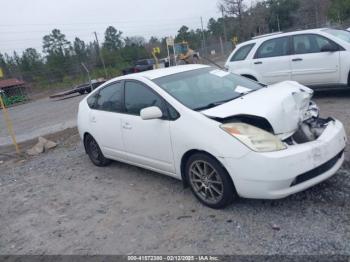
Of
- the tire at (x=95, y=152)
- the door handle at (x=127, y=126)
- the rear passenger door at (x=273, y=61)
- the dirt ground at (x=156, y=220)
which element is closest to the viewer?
the dirt ground at (x=156, y=220)

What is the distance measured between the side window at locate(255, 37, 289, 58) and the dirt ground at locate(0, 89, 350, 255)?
4331mm

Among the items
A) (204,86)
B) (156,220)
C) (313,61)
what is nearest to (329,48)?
(313,61)

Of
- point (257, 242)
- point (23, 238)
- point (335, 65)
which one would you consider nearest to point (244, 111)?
point (257, 242)

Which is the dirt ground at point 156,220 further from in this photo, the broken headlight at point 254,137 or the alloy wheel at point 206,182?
the broken headlight at point 254,137

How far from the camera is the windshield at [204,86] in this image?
4570 mm

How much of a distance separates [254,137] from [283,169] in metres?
0.43

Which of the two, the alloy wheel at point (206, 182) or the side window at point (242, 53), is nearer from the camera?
the alloy wheel at point (206, 182)

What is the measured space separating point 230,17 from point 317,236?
49492 millimetres

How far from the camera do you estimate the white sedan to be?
3.66 meters

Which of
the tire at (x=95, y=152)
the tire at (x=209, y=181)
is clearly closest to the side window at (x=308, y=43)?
the tire at (x=95, y=152)

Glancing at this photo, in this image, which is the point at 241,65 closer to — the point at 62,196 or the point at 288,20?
the point at 62,196

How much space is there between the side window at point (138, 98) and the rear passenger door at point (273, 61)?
472 centimetres

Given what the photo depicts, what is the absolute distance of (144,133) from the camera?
489 cm

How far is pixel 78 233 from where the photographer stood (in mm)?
4270
